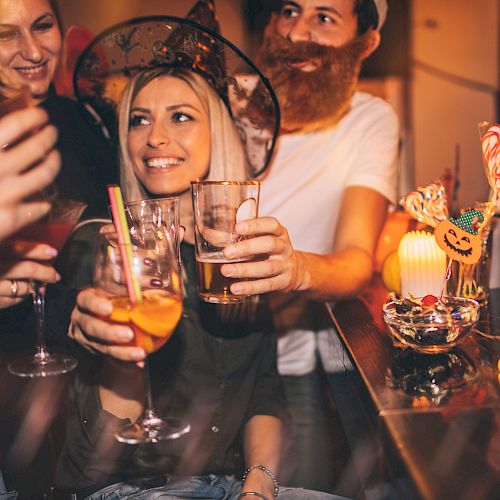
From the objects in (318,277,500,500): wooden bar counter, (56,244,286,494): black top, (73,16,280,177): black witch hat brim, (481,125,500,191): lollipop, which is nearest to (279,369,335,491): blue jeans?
(56,244,286,494): black top

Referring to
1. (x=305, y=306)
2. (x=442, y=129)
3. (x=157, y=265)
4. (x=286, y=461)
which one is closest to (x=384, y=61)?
(x=442, y=129)

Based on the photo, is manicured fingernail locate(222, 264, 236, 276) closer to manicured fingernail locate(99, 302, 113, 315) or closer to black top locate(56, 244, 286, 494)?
manicured fingernail locate(99, 302, 113, 315)

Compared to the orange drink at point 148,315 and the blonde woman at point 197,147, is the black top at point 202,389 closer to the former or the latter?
the blonde woman at point 197,147

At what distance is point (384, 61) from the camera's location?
13.3 ft

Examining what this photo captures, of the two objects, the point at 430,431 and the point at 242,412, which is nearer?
the point at 430,431

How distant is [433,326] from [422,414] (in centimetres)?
21

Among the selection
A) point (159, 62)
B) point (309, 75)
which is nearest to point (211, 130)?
point (159, 62)

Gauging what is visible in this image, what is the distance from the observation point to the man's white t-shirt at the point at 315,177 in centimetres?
189

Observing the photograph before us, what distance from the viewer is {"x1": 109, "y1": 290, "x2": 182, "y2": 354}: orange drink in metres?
0.88

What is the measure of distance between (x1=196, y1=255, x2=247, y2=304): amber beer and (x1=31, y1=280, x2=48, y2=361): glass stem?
0.40 metres

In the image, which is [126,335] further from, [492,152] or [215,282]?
[492,152]

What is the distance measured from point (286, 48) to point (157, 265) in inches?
43.8

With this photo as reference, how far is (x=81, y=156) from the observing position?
156 cm

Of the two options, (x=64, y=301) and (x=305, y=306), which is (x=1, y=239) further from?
(x=305, y=306)
